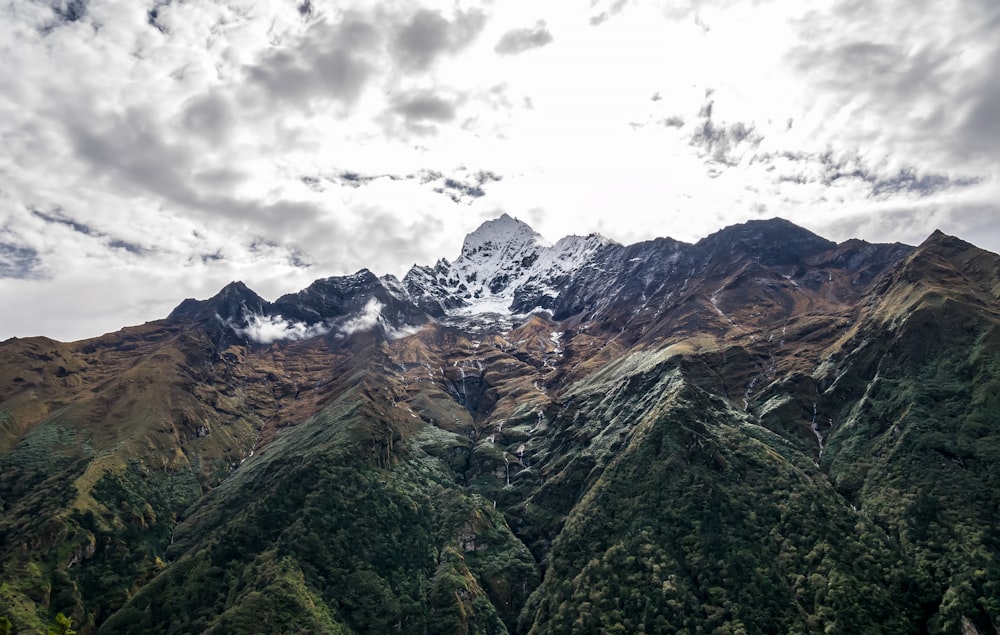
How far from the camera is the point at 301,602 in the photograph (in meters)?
191

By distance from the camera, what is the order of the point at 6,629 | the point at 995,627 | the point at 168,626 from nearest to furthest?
1. the point at 6,629
2. the point at 995,627
3. the point at 168,626

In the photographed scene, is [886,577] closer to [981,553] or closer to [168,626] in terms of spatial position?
[981,553]

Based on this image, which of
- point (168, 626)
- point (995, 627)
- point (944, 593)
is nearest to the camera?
point (995, 627)

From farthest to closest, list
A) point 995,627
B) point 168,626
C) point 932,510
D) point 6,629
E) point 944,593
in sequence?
point 168,626 → point 932,510 → point 944,593 → point 995,627 → point 6,629

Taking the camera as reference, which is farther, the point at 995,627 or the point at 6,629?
the point at 995,627

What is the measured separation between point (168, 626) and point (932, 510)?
241202 mm

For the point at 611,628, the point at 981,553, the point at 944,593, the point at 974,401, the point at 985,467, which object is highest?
the point at 974,401

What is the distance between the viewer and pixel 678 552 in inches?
7746

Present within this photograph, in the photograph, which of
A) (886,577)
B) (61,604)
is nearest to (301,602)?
(61,604)

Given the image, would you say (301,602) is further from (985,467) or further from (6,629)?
(985,467)

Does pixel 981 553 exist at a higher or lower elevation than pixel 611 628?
higher

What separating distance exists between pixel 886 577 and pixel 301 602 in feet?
579

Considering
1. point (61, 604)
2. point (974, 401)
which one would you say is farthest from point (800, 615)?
point (61, 604)

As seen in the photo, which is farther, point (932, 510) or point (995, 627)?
point (932, 510)
